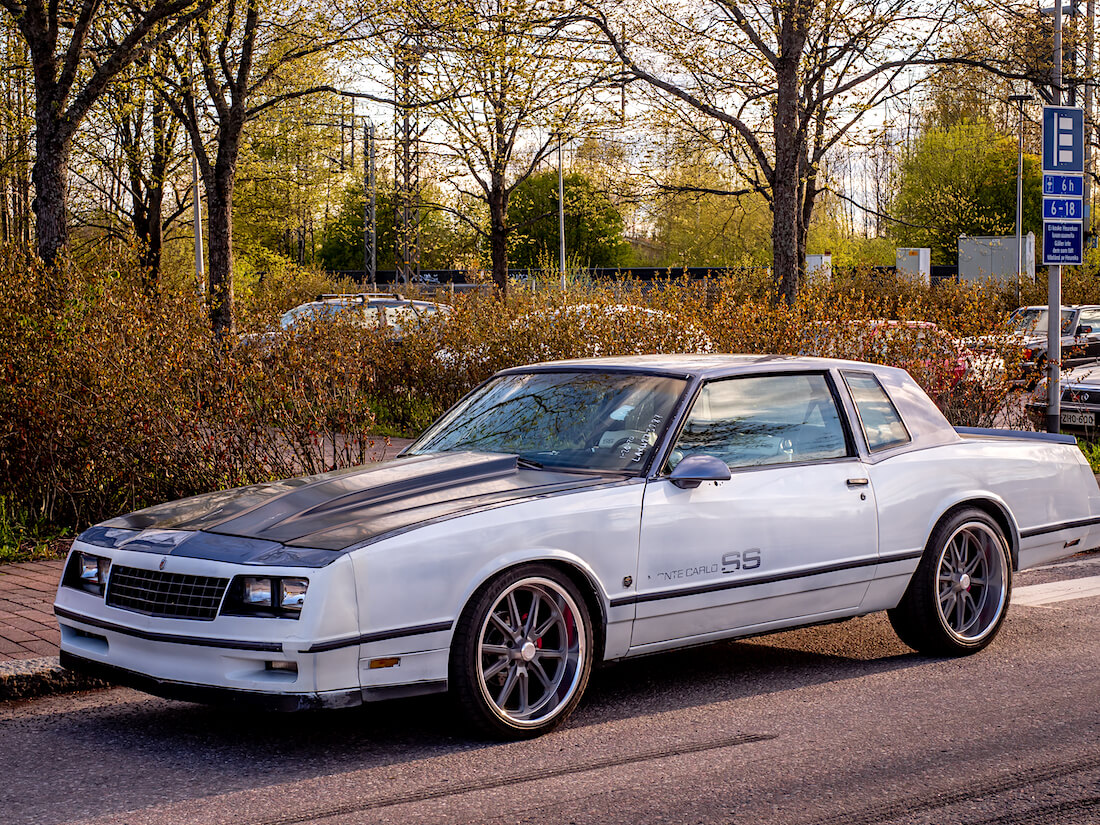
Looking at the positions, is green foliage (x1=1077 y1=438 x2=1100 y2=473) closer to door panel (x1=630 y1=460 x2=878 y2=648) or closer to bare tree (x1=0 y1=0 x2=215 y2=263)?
door panel (x1=630 y1=460 x2=878 y2=648)

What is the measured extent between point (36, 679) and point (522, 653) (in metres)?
2.39

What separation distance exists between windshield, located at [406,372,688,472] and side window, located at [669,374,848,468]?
16 centimetres

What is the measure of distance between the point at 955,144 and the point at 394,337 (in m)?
58.1

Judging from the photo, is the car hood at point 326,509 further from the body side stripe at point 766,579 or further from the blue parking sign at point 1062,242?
the blue parking sign at point 1062,242

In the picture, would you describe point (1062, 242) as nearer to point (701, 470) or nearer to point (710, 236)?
point (701, 470)

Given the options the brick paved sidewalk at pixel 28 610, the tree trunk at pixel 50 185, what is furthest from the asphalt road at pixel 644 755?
the tree trunk at pixel 50 185

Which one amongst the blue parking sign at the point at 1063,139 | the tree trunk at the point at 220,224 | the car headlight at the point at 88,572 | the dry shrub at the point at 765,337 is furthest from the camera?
the tree trunk at the point at 220,224

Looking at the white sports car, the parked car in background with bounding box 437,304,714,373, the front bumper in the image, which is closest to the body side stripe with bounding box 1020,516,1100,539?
the white sports car

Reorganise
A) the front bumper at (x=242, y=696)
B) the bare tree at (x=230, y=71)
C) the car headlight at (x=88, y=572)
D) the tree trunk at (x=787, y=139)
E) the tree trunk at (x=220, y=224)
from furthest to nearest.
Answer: the tree trunk at (x=220, y=224), the bare tree at (x=230, y=71), the tree trunk at (x=787, y=139), the car headlight at (x=88, y=572), the front bumper at (x=242, y=696)

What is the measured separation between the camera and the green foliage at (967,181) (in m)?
62.9

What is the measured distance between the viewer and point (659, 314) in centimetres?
1391

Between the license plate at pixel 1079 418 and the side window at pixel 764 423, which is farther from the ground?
the side window at pixel 764 423

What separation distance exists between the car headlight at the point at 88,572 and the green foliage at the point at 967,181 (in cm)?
5688

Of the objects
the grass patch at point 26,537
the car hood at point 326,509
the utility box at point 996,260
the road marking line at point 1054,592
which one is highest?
the utility box at point 996,260
